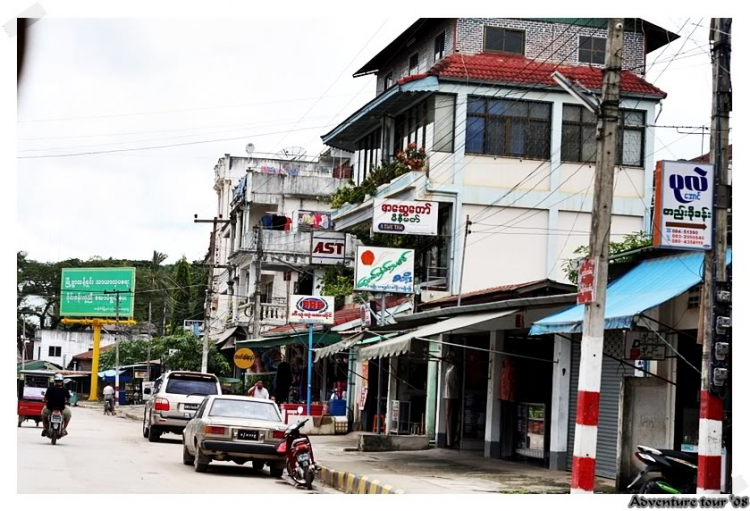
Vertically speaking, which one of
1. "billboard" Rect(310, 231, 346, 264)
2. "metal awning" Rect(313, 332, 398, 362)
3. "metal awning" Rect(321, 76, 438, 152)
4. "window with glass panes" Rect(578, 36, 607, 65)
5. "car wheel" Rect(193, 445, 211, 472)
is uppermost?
"window with glass panes" Rect(578, 36, 607, 65)

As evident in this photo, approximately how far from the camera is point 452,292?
3256cm

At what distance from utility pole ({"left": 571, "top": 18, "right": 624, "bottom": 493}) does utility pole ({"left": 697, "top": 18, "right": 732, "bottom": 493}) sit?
1225 millimetres

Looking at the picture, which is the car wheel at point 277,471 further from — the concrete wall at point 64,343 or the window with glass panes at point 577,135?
the concrete wall at point 64,343

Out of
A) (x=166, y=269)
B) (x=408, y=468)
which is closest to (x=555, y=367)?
(x=408, y=468)

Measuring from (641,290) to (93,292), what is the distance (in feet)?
177

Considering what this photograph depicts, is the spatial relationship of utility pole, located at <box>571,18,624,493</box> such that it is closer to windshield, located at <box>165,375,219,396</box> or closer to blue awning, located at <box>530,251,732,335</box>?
blue awning, located at <box>530,251,732,335</box>

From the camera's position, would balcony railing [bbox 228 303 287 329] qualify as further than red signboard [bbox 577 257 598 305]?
Yes

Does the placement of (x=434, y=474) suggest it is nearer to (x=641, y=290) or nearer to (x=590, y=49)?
(x=641, y=290)

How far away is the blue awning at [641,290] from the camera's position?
51.2ft

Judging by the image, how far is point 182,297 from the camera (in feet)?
247

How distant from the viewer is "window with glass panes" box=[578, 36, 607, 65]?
34625mm

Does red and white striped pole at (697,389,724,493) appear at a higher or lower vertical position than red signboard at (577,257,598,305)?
lower

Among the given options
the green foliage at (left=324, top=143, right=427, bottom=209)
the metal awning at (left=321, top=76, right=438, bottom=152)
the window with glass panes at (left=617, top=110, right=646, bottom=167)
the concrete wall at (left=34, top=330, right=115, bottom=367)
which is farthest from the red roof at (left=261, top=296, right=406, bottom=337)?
the concrete wall at (left=34, top=330, right=115, bottom=367)

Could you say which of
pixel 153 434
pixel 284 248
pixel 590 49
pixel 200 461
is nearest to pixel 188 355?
pixel 284 248
